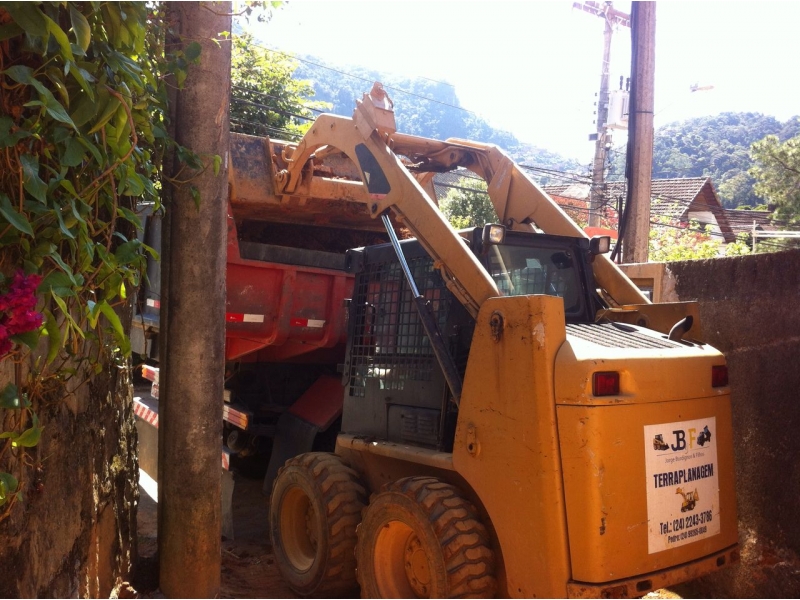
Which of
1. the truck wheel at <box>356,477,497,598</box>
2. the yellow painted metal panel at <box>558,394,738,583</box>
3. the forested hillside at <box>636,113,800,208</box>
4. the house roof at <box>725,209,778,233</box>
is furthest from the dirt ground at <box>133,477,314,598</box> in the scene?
the forested hillside at <box>636,113,800,208</box>

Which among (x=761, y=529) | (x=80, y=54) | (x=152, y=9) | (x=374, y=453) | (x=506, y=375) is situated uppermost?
(x=152, y=9)

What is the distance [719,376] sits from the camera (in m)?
3.68

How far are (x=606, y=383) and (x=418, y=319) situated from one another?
137 centimetres

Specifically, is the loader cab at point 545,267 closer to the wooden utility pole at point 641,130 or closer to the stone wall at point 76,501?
the stone wall at point 76,501

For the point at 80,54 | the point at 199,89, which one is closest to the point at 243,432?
the point at 199,89

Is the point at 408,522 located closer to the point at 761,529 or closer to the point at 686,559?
the point at 686,559

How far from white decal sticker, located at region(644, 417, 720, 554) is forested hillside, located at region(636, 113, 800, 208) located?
6051cm

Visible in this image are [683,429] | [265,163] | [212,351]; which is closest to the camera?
[683,429]

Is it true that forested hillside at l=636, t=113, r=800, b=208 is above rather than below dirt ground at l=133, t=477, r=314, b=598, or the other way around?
above

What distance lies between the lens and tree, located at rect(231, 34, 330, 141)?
41.4 ft

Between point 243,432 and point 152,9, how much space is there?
380cm

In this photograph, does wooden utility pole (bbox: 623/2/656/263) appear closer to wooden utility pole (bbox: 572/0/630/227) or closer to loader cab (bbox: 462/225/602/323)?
loader cab (bbox: 462/225/602/323)

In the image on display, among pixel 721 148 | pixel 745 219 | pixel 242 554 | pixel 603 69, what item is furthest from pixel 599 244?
pixel 721 148

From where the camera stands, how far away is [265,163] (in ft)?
19.5
